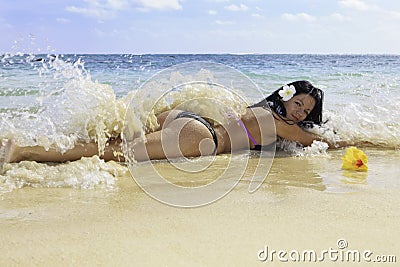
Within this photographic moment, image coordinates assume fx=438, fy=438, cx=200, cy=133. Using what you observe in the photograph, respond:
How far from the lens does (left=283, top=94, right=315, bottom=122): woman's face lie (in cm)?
358

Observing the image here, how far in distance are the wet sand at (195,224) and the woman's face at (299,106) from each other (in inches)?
44.4

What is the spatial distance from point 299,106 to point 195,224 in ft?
6.77

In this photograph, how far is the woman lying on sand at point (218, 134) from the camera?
2.85 meters

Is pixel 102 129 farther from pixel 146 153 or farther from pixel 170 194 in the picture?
pixel 170 194

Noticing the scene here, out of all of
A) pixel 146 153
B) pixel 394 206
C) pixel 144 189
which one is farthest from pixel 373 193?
pixel 146 153

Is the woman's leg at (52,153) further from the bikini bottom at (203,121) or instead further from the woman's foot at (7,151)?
the bikini bottom at (203,121)

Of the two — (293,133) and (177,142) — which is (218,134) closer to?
(177,142)

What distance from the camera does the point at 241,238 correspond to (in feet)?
5.43

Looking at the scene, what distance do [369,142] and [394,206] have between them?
70.2 inches

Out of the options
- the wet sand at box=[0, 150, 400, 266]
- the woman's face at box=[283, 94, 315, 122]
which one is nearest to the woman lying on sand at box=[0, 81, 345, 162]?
the woman's face at box=[283, 94, 315, 122]

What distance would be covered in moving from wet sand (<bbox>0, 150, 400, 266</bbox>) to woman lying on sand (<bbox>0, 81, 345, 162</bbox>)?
525 millimetres

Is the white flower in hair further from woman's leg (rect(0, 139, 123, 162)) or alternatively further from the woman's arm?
woman's leg (rect(0, 139, 123, 162))

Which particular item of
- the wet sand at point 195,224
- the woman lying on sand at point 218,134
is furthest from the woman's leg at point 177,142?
the wet sand at point 195,224

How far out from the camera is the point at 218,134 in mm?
3344
